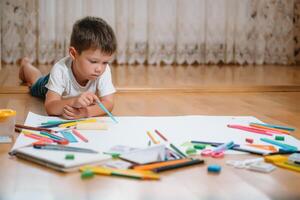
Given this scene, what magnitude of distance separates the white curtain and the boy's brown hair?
163cm

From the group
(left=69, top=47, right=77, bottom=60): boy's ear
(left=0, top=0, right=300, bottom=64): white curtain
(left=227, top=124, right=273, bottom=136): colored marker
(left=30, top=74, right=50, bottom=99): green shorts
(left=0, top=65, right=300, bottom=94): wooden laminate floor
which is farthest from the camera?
(left=0, top=0, right=300, bottom=64): white curtain

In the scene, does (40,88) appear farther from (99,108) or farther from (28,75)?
(99,108)

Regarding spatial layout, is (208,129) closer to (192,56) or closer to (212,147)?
(212,147)

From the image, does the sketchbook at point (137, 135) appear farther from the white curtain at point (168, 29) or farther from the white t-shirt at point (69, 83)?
the white curtain at point (168, 29)

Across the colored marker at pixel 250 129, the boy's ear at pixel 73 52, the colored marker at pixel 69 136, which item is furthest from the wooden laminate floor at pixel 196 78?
the colored marker at pixel 69 136

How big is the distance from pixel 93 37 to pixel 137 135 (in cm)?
41

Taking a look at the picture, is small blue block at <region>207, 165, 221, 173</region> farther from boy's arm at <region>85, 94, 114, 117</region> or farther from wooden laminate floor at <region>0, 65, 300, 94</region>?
wooden laminate floor at <region>0, 65, 300, 94</region>

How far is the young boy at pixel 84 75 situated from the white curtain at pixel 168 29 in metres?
1.53

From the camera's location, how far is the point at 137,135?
5.02 feet

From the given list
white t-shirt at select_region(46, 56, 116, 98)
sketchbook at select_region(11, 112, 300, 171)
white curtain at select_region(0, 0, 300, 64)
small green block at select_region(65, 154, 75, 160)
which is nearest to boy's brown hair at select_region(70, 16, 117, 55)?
white t-shirt at select_region(46, 56, 116, 98)

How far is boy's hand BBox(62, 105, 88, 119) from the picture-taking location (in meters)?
1.76

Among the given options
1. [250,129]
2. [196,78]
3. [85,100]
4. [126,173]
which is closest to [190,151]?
[126,173]

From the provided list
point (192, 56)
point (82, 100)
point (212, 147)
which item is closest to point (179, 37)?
point (192, 56)

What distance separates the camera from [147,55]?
3619mm
